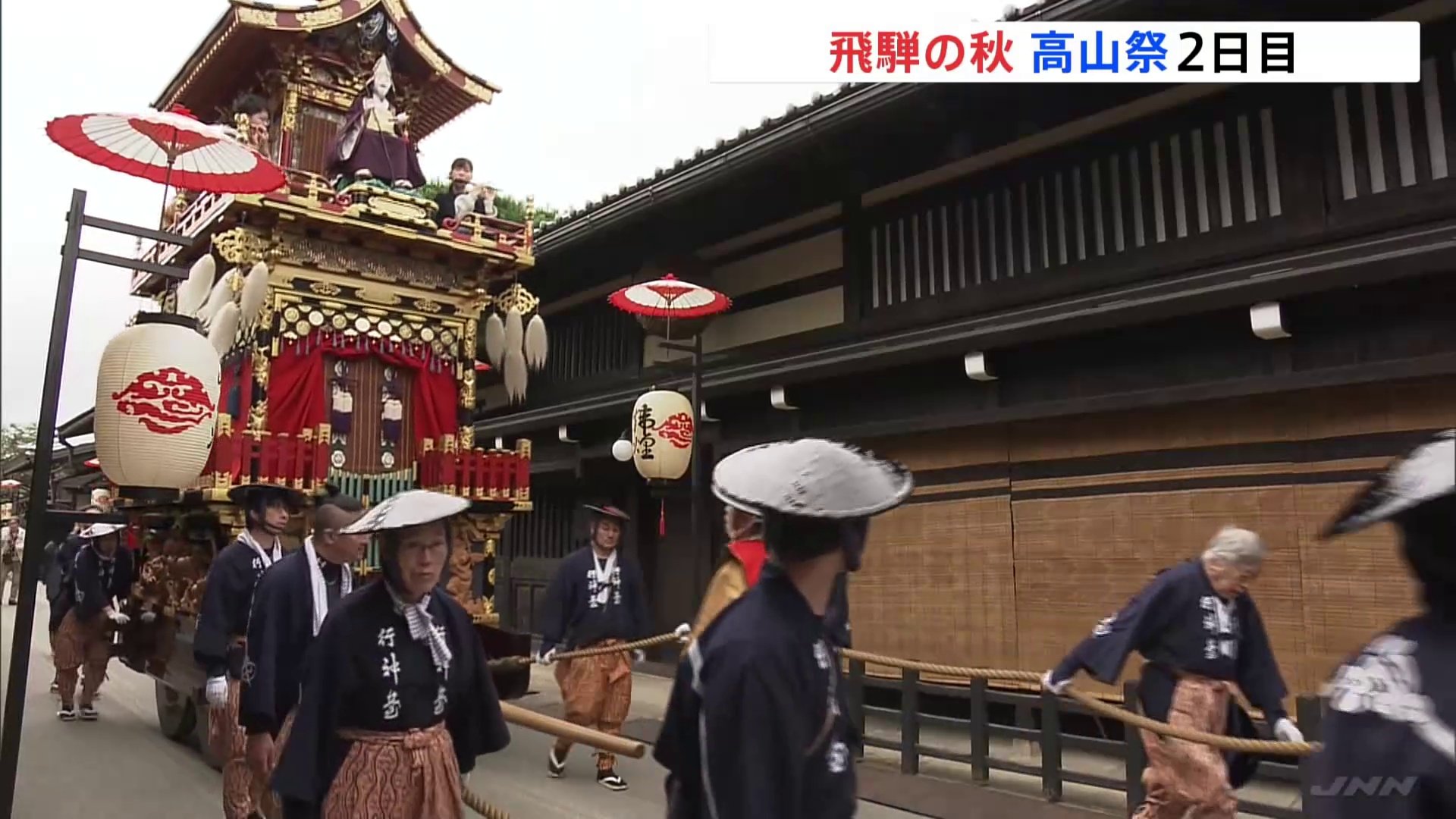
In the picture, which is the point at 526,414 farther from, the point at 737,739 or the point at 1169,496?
the point at 737,739

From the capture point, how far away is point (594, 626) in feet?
22.9

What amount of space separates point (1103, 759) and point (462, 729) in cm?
528

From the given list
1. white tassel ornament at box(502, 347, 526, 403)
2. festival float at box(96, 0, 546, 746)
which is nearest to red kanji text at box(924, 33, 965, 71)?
festival float at box(96, 0, 546, 746)

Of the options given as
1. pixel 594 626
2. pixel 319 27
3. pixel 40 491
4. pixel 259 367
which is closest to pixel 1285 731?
pixel 594 626

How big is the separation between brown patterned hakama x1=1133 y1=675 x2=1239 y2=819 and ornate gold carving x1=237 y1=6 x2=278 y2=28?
1047cm

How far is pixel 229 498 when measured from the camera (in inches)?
291

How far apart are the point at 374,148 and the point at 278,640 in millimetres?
7163

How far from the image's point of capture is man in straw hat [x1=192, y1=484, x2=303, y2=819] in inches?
195

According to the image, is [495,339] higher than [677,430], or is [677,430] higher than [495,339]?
[495,339]

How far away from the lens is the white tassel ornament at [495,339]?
394 inches

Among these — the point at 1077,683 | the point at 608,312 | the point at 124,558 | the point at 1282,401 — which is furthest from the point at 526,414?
the point at 1282,401

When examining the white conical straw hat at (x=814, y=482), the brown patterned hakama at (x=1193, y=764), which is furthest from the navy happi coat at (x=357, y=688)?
the brown patterned hakama at (x=1193, y=764)

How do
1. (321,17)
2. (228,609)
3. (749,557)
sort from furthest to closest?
1. (321,17)
2. (749,557)
3. (228,609)

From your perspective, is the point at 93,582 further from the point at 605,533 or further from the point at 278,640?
the point at 278,640
